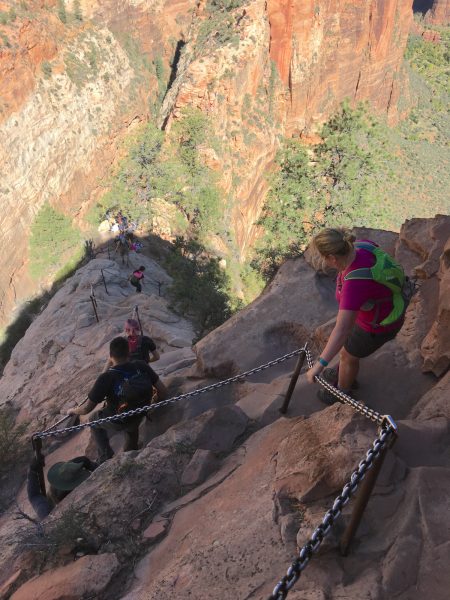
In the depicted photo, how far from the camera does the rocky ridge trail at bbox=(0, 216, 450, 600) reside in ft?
7.73

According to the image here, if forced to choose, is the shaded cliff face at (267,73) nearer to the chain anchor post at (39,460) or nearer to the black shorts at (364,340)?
the chain anchor post at (39,460)

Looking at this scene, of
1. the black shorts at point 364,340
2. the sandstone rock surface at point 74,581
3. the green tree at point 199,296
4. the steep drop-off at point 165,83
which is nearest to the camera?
the sandstone rock surface at point 74,581

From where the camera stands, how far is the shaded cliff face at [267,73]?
98.3 ft

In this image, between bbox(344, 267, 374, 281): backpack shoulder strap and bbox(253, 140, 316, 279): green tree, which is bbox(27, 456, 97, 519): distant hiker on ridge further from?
bbox(253, 140, 316, 279): green tree

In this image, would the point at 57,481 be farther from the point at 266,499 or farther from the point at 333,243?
the point at 333,243

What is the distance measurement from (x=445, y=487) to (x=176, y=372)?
475 centimetres

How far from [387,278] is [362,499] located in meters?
1.56

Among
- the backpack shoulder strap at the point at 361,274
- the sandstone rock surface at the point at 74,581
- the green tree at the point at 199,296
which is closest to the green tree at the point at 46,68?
the green tree at the point at 199,296

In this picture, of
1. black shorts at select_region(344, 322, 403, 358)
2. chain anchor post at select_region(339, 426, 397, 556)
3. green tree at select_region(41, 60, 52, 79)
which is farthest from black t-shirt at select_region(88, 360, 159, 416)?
green tree at select_region(41, 60, 52, 79)

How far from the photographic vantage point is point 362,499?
2.30 meters

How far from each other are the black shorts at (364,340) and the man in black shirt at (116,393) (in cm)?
210

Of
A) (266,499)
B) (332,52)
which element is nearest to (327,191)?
(332,52)

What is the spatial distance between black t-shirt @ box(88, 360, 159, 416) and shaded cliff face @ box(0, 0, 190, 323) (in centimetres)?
1881

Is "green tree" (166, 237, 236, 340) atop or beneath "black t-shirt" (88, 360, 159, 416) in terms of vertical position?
beneath
